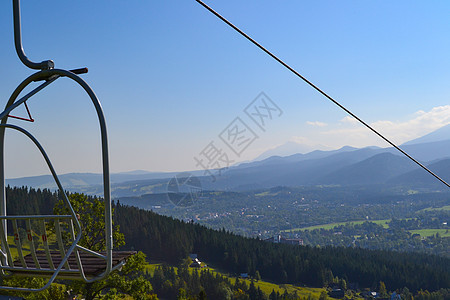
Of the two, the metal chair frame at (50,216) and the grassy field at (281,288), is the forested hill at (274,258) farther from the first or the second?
the metal chair frame at (50,216)

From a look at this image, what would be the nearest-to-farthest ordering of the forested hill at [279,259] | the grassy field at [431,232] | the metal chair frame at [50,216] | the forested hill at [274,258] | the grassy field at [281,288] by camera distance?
the metal chair frame at [50,216], the forested hill at [274,258], the forested hill at [279,259], the grassy field at [281,288], the grassy field at [431,232]

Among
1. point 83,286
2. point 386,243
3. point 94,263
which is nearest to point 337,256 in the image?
point 386,243

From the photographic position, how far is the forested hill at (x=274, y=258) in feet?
252

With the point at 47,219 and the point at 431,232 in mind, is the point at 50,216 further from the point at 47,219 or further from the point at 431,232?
the point at 431,232

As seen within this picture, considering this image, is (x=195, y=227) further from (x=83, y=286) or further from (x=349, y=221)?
(x=349, y=221)

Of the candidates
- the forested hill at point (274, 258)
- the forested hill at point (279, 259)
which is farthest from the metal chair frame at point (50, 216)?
the forested hill at point (279, 259)

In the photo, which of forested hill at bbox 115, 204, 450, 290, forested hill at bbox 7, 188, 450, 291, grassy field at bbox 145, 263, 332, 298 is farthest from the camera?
grassy field at bbox 145, 263, 332, 298

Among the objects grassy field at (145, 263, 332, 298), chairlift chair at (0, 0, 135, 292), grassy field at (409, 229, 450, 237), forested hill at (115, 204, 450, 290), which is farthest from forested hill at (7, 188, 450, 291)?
chairlift chair at (0, 0, 135, 292)

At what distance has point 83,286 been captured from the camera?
15633 mm

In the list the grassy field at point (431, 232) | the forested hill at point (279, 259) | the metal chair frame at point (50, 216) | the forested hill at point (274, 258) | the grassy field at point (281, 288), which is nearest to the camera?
the metal chair frame at point (50, 216)

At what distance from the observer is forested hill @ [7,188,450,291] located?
76750 mm

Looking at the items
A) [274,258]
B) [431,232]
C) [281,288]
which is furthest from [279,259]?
[431,232]

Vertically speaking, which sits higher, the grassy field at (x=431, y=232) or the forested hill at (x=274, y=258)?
the forested hill at (x=274, y=258)

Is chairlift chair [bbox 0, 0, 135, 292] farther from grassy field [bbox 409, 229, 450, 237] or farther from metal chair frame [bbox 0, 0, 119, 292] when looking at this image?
grassy field [bbox 409, 229, 450, 237]
